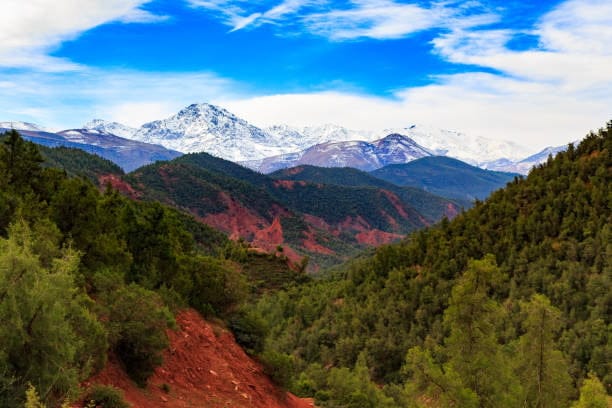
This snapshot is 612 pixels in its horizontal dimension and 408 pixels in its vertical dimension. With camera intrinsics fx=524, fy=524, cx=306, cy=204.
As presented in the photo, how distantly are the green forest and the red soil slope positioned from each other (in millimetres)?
1477

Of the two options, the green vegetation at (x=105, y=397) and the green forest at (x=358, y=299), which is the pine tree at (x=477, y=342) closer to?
the green forest at (x=358, y=299)

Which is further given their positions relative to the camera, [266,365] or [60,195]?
[266,365]

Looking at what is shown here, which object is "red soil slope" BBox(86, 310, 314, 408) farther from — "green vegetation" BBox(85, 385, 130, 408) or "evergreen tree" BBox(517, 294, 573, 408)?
"evergreen tree" BBox(517, 294, 573, 408)

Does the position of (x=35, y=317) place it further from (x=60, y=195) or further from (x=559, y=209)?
(x=559, y=209)

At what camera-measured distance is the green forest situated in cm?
1791

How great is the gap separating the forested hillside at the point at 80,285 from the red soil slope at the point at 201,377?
145cm

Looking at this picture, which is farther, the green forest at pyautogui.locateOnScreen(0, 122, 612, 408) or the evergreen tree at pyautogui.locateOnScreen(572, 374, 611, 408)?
the evergreen tree at pyautogui.locateOnScreen(572, 374, 611, 408)

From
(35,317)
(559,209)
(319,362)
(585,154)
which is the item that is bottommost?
(319,362)

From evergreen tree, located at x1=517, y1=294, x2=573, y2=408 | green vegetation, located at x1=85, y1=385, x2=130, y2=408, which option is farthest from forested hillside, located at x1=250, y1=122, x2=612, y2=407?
green vegetation, located at x1=85, y1=385, x2=130, y2=408

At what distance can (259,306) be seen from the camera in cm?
9325

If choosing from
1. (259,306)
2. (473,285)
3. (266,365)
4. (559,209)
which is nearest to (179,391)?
(266,365)

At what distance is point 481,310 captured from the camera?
21.2 m

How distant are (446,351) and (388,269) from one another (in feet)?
203

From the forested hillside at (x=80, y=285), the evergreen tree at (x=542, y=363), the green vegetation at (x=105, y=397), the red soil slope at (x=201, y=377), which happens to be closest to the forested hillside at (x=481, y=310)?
the evergreen tree at (x=542, y=363)
